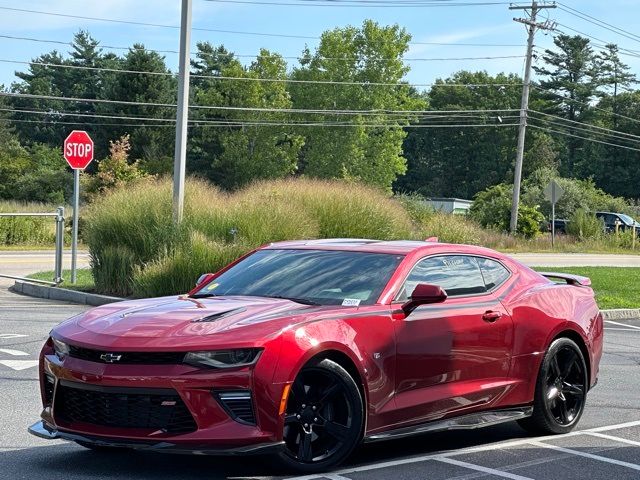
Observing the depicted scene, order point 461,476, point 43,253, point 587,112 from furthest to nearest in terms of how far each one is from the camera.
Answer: point 587,112, point 43,253, point 461,476

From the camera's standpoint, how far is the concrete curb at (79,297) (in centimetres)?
1769

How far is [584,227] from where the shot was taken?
5044 centimetres

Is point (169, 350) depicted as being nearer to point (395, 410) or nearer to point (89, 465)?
point (89, 465)

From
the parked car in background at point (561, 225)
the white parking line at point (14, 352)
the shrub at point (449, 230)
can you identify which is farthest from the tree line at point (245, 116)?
the white parking line at point (14, 352)

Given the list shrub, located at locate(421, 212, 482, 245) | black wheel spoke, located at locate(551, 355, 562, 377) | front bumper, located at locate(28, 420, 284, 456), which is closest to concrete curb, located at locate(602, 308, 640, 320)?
shrub, located at locate(421, 212, 482, 245)

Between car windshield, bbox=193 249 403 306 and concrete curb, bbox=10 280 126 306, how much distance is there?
991 cm

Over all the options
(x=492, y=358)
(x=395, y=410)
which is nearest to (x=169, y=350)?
(x=395, y=410)

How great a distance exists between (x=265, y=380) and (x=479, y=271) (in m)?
2.47

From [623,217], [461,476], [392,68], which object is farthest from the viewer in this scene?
[392,68]

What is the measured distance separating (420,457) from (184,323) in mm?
1911

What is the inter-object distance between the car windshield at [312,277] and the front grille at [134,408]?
1.30m

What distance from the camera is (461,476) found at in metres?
6.32

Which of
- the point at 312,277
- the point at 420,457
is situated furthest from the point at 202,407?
the point at 420,457

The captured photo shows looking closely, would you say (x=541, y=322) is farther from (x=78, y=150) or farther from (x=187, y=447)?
(x=78, y=150)
